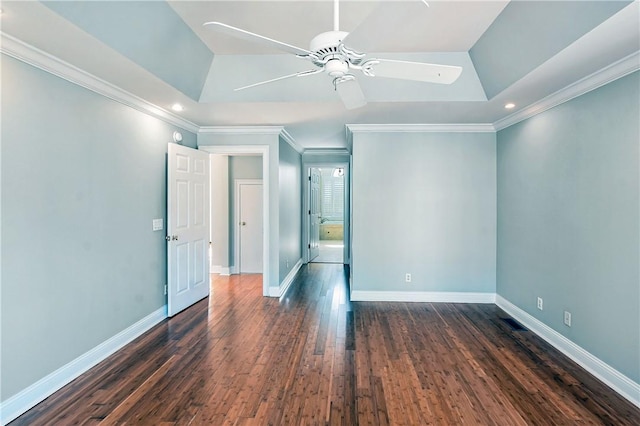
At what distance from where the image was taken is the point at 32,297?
2.26 m

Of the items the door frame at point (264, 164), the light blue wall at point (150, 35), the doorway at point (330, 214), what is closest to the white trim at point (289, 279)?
the door frame at point (264, 164)

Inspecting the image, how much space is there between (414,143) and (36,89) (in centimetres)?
397

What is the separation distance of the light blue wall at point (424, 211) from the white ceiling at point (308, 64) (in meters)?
0.43

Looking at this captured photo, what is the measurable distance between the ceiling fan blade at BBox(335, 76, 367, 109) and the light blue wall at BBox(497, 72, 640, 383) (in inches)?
77.2

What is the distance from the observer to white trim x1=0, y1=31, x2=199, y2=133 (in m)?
2.08

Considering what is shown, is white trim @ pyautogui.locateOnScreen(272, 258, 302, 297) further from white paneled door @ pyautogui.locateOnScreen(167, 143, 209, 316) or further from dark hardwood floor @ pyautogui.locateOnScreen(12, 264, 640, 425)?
white paneled door @ pyautogui.locateOnScreen(167, 143, 209, 316)

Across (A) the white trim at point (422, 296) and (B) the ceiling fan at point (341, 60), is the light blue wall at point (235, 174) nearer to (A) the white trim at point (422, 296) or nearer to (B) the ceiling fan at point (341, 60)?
(A) the white trim at point (422, 296)

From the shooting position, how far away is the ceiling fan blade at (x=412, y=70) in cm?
178

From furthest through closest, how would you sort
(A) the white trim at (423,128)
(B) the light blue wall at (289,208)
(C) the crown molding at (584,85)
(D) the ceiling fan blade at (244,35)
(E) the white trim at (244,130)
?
(B) the light blue wall at (289,208), (E) the white trim at (244,130), (A) the white trim at (423,128), (C) the crown molding at (584,85), (D) the ceiling fan blade at (244,35)

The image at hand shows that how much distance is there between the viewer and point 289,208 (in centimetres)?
575

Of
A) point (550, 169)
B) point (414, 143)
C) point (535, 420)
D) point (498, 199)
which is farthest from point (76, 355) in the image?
point (498, 199)

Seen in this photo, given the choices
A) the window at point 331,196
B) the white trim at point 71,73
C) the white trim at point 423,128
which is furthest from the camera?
the window at point 331,196

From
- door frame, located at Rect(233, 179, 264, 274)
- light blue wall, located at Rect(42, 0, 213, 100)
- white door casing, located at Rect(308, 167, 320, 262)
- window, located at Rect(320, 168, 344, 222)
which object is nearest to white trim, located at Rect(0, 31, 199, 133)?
light blue wall, located at Rect(42, 0, 213, 100)

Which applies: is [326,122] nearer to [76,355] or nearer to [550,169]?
[550,169]
